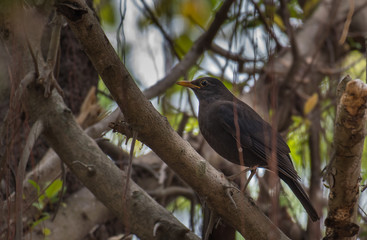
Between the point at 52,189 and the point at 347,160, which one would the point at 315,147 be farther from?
the point at 347,160

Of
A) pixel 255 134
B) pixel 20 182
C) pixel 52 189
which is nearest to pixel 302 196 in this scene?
pixel 255 134

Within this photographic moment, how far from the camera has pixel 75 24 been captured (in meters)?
2.56

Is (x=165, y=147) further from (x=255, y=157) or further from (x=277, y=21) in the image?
(x=277, y=21)

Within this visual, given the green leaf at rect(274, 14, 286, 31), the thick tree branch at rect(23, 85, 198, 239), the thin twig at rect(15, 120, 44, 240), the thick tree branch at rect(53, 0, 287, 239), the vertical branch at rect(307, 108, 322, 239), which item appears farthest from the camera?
the green leaf at rect(274, 14, 286, 31)

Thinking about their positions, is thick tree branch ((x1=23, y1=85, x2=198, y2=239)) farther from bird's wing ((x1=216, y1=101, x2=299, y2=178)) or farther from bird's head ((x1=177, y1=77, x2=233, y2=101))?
bird's head ((x1=177, y1=77, x2=233, y2=101))

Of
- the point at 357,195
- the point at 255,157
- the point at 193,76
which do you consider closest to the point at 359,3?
the point at 193,76

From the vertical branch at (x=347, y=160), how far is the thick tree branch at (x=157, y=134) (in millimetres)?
506

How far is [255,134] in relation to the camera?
4.81m

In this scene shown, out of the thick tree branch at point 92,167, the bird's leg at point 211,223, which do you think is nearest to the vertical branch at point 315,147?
the bird's leg at point 211,223

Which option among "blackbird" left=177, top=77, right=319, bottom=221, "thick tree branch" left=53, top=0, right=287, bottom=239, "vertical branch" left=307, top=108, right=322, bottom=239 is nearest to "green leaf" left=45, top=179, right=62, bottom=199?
"thick tree branch" left=53, top=0, right=287, bottom=239

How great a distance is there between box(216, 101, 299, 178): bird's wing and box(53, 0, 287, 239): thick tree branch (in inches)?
38.1

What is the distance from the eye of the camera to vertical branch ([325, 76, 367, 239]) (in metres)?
2.58

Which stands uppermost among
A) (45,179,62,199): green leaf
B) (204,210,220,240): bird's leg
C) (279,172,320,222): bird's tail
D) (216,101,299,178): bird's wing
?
(45,179,62,199): green leaf

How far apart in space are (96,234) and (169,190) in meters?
0.92
